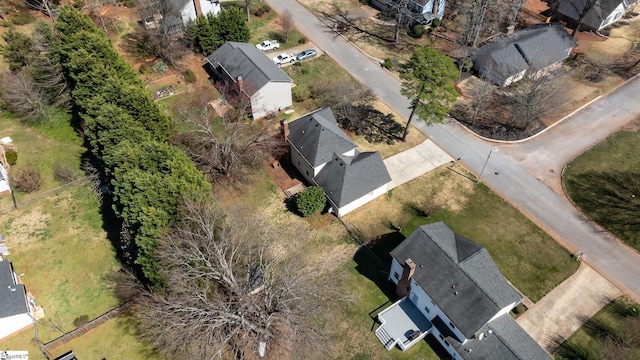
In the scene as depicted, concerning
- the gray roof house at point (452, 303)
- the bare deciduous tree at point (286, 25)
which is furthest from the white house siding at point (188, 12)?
the gray roof house at point (452, 303)

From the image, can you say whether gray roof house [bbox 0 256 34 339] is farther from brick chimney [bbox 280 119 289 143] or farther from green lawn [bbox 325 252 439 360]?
brick chimney [bbox 280 119 289 143]

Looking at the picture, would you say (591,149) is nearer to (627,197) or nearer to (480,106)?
(627,197)

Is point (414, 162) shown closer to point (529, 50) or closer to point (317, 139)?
point (317, 139)

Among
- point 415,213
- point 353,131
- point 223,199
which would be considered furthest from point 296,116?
point 415,213

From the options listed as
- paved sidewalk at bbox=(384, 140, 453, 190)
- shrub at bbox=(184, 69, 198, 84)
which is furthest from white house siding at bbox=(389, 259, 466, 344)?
shrub at bbox=(184, 69, 198, 84)

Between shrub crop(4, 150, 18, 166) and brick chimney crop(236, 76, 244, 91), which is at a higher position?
brick chimney crop(236, 76, 244, 91)

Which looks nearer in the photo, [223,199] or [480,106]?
[223,199]
